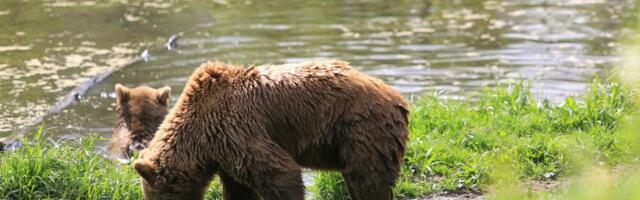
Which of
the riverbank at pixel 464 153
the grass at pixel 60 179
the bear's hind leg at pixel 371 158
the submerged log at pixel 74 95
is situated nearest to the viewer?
the bear's hind leg at pixel 371 158

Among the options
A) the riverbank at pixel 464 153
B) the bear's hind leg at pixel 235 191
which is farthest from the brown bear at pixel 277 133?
the riverbank at pixel 464 153

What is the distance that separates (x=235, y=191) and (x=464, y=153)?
2293mm

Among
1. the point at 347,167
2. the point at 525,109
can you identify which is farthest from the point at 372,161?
the point at 525,109

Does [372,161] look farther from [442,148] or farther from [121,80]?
[121,80]

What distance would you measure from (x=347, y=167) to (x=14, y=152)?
8.38ft

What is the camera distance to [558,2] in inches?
774

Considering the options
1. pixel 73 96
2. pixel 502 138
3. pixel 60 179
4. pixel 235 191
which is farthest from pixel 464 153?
pixel 73 96

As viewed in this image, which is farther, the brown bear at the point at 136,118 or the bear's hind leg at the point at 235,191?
the brown bear at the point at 136,118

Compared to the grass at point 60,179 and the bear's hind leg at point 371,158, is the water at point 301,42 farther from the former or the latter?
the bear's hind leg at point 371,158

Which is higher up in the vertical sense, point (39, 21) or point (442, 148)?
point (442, 148)

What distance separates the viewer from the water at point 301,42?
12461 millimetres

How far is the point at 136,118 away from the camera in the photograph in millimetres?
8406

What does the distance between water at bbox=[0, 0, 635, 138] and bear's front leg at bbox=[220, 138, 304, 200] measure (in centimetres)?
519

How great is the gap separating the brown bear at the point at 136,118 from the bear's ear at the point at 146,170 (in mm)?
2723
